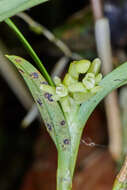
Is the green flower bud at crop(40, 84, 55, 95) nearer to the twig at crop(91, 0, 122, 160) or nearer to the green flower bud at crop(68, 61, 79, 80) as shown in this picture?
the green flower bud at crop(68, 61, 79, 80)

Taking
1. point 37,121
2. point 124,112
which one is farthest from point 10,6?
point 37,121

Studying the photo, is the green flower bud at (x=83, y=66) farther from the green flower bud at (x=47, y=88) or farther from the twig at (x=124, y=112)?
the twig at (x=124, y=112)

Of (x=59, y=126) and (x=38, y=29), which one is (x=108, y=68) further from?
(x=59, y=126)

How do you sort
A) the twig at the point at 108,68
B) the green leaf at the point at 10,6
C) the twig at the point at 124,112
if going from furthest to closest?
the twig at the point at 124,112
the twig at the point at 108,68
the green leaf at the point at 10,6

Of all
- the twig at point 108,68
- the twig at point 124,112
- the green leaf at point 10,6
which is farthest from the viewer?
the twig at point 124,112

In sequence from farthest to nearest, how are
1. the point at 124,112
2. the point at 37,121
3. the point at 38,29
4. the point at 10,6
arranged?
the point at 37,121 < the point at 124,112 < the point at 38,29 < the point at 10,6

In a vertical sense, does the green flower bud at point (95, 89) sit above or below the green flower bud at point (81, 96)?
above

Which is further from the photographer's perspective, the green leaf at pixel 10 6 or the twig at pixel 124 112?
the twig at pixel 124 112

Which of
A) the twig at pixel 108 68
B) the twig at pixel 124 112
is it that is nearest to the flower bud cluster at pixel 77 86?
the twig at pixel 108 68

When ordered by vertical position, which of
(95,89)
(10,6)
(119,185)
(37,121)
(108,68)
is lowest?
(37,121)

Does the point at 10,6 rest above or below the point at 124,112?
above
